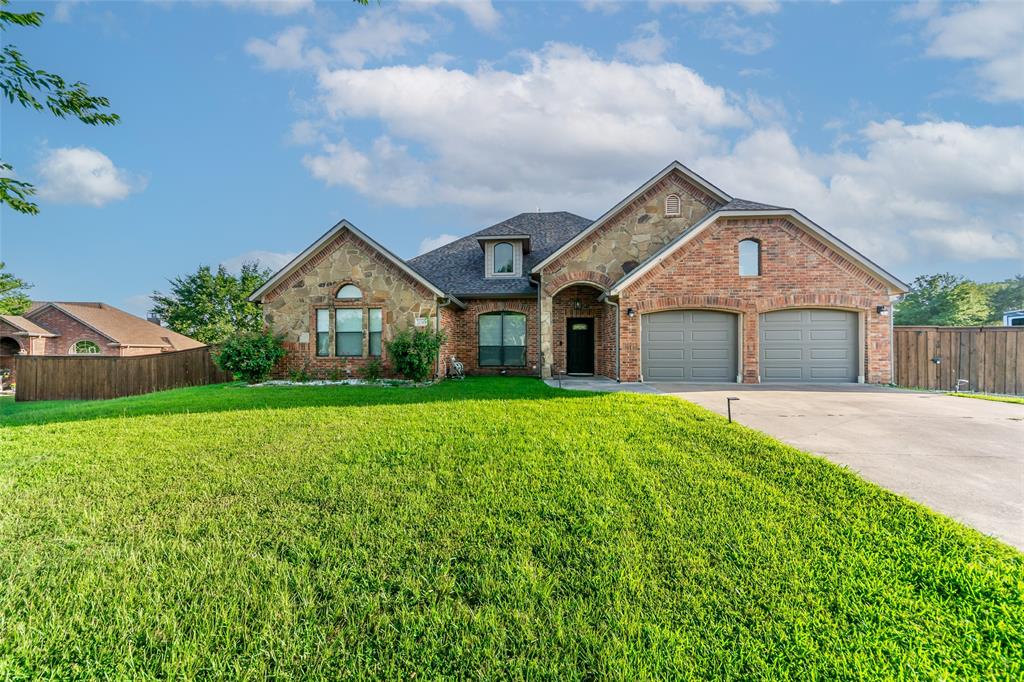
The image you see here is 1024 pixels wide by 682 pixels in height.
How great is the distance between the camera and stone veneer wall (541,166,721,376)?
14.8 m

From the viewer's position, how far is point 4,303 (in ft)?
101

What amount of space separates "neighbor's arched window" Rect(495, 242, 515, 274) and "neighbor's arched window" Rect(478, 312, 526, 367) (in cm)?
191

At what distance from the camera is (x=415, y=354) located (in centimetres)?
1279

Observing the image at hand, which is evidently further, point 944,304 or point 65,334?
point 944,304

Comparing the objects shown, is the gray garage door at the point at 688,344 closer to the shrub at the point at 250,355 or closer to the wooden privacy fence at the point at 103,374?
the shrub at the point at 250,355

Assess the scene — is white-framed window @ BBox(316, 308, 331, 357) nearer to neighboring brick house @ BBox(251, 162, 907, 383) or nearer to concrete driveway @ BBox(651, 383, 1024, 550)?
neighboring brick house @ BBox(251, 162, 907, 383)

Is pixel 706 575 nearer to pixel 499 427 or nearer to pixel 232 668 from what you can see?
pixel 232 668

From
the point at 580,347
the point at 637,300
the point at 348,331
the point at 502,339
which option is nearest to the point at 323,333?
the point at 348,331

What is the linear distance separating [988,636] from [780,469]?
7.24 ft

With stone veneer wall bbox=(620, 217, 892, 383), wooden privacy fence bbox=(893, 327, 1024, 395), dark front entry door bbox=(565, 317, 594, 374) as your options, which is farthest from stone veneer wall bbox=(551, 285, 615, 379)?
wooden privacy fence bbox=(893, 327, 1024, 395)

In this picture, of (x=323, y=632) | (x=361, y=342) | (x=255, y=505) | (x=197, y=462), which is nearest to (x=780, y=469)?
(x=323, y=632)

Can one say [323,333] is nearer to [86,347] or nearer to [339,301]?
[339,301]

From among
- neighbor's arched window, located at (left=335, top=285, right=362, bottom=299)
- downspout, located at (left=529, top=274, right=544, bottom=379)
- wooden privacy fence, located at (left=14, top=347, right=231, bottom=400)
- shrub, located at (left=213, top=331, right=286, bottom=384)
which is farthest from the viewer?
wooden privacy fence, located at (left=14, top=347, right=231, bottom=400)

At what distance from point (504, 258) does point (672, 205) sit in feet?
21.6
